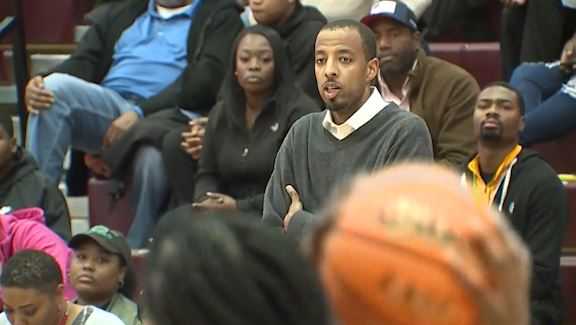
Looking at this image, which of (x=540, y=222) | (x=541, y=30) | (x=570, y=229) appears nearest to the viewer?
(x=540, y=222)

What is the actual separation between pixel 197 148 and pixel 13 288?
5.11 feet

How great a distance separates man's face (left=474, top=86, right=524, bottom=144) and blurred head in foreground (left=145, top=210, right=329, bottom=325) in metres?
3.89

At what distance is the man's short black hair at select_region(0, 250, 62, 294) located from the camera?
4.39m

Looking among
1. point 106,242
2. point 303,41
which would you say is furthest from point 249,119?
point 106,242

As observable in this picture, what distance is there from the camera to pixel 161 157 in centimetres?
600

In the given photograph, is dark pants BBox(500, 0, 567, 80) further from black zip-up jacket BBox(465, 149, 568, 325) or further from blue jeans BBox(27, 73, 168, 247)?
blue jeans BBox(27, 73, 168, 247)

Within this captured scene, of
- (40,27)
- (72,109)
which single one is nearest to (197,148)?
(72,109)

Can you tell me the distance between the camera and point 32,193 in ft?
18.7

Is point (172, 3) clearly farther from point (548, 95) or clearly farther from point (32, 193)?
point (548, 95)

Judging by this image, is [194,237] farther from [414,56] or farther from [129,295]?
[414,56]

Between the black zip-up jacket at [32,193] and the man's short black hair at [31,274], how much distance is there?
1.12m

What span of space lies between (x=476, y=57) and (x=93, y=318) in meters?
2.81

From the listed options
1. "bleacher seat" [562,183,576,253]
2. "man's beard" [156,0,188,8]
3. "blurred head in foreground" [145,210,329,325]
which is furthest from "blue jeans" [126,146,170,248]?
"blurred head in foreground" [145,210,329,325]

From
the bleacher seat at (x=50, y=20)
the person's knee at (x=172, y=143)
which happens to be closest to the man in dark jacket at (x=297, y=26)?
the person's knee at (x=172, y=143)
